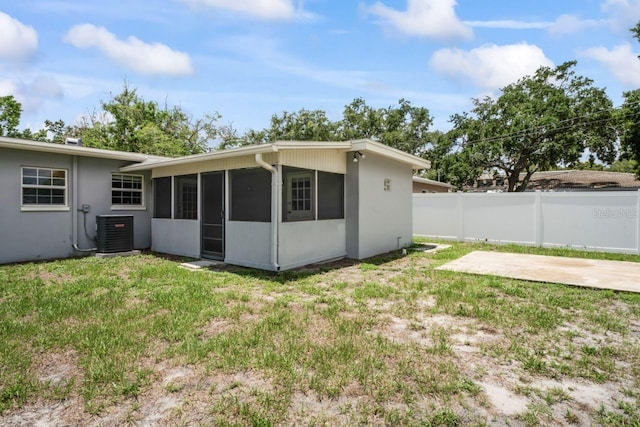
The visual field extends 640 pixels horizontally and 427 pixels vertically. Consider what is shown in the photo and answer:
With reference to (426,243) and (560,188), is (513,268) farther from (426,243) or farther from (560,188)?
(560,188)

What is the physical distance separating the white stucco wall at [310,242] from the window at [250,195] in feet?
1.84

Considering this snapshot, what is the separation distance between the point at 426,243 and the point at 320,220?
530 cm

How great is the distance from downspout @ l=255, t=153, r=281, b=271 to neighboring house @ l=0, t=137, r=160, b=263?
5.22 meters

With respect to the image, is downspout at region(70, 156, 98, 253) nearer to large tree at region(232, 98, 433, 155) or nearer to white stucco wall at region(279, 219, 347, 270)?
white stucco wall at region(279, 219, 347, 270)

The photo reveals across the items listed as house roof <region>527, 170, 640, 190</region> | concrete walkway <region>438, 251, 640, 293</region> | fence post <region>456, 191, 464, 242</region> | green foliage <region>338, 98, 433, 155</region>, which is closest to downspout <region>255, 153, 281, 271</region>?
Answer: concrete walkway <region>438, 251, 640, 293</region>

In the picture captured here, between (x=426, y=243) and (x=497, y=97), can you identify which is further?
(x=497, y=97)

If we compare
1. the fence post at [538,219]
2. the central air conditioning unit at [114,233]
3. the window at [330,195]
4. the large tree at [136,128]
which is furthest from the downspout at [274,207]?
the large tree at [136,128]

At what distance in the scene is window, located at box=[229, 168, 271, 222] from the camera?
6734 millimetres

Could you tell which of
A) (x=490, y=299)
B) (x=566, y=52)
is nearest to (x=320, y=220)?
(x=490, y=299)

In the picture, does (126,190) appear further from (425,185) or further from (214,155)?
(425,185)

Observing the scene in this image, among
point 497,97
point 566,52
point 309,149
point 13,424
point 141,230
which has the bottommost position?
point 13,424

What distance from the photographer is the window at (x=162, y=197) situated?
29.8 ft

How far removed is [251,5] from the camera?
26.0 feet

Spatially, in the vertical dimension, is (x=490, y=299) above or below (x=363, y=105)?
below
